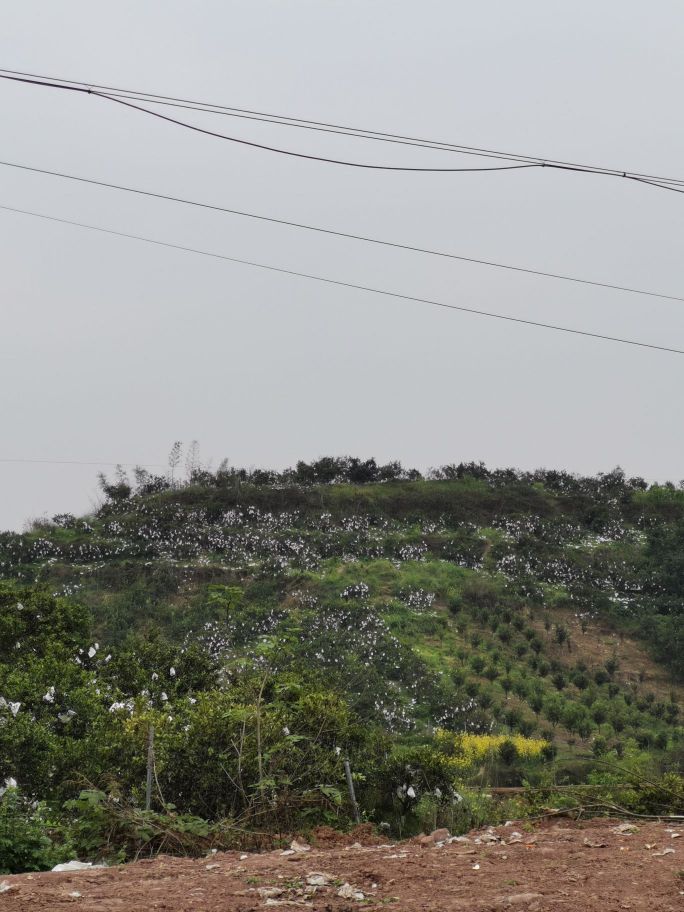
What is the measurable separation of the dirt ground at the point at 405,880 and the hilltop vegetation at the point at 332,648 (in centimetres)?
139

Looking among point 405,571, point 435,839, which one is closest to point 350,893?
point 435,839

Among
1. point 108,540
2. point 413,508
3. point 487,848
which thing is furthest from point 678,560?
point 487,848

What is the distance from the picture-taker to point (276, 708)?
8.87 m

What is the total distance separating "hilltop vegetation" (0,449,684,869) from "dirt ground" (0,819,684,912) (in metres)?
1.39

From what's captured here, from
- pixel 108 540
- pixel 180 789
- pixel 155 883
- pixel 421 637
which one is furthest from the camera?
A: pixel 108 540

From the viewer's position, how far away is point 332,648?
23.5 meters

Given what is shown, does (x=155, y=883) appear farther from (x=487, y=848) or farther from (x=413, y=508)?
(x=413, y=508)

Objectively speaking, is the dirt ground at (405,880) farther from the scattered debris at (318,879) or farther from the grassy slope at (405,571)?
the grassy slope at (405,571)

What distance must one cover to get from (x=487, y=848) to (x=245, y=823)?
235 cm

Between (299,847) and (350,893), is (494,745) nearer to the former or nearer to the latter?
(299,847)

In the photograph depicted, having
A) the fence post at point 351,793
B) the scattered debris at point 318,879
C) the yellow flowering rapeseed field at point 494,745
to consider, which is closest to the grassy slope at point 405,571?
the yellow flowering rapeseed field at point 494,745

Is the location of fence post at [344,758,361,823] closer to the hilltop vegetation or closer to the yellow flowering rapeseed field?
the hilltop vegetation

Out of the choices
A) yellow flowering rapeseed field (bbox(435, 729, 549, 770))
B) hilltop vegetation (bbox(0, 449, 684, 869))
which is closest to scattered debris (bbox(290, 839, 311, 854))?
hilltop vegetation (bbox(0, 449, 684, 869))

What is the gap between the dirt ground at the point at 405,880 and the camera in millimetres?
4578
